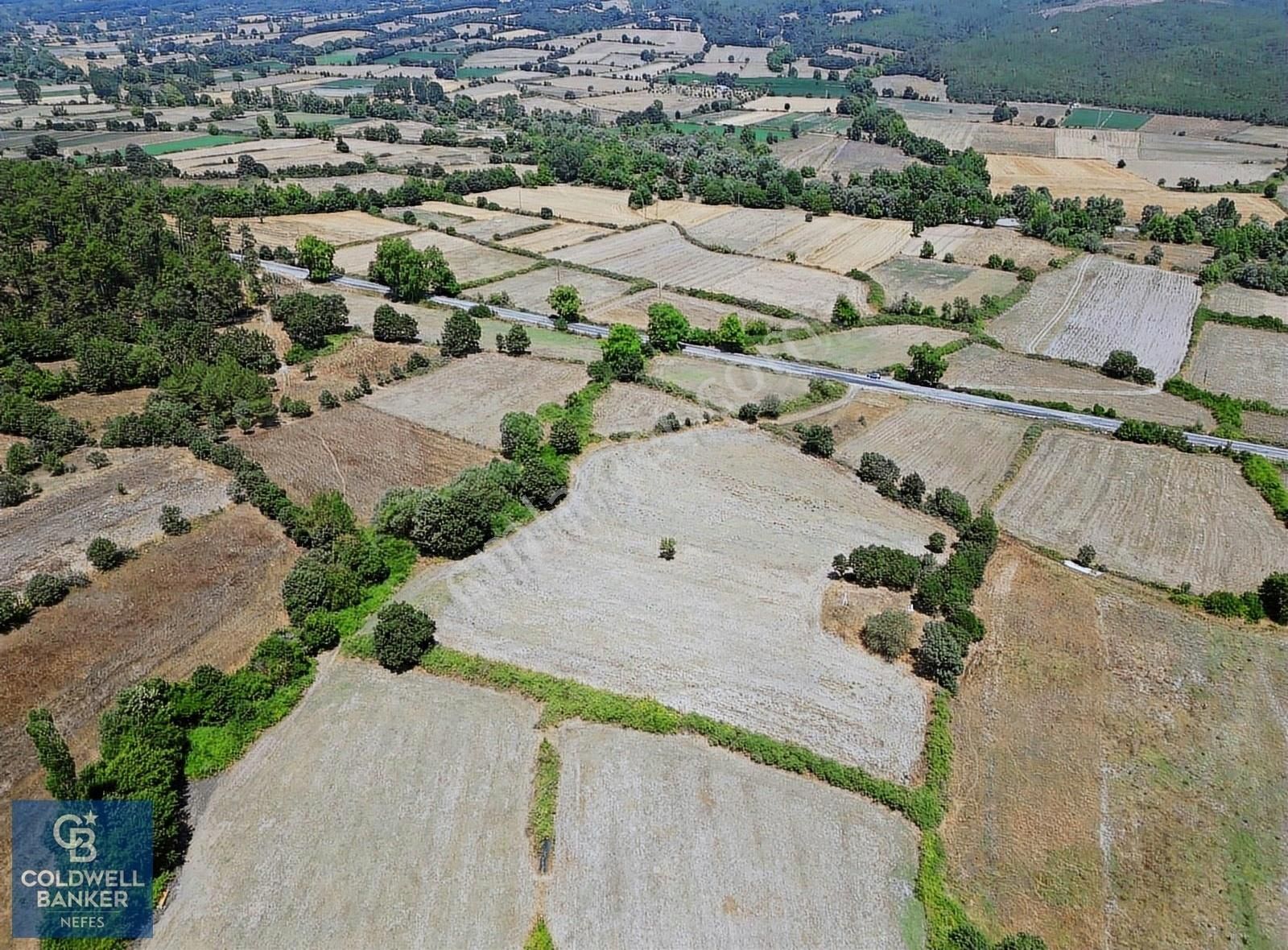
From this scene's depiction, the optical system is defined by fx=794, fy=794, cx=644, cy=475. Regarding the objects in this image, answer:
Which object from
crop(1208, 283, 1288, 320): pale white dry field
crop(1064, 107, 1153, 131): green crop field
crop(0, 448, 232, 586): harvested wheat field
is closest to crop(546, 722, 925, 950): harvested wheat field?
crop(0, 448, 232, 586): harvested wheat field

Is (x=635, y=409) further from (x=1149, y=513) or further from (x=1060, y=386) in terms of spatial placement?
(x=1060, y=386)

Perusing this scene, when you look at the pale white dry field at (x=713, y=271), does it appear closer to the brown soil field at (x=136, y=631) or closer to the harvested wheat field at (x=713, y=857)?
the brown soil field at (x=136, y=631)

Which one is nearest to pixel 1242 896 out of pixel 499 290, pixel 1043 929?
pixel 1043 929

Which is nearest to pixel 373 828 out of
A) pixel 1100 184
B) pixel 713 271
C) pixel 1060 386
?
pixel 1060 386

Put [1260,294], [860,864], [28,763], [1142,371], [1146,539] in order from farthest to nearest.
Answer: [1260,294] → [1142,371] → [1146,539] → [28,763] → [860,864]

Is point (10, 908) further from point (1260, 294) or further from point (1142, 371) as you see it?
point (1260, 294)

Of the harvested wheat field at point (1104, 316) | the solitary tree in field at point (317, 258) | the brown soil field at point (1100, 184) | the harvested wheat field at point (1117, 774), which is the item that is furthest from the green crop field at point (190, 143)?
the harvested wheat field at point (1117, 774)
